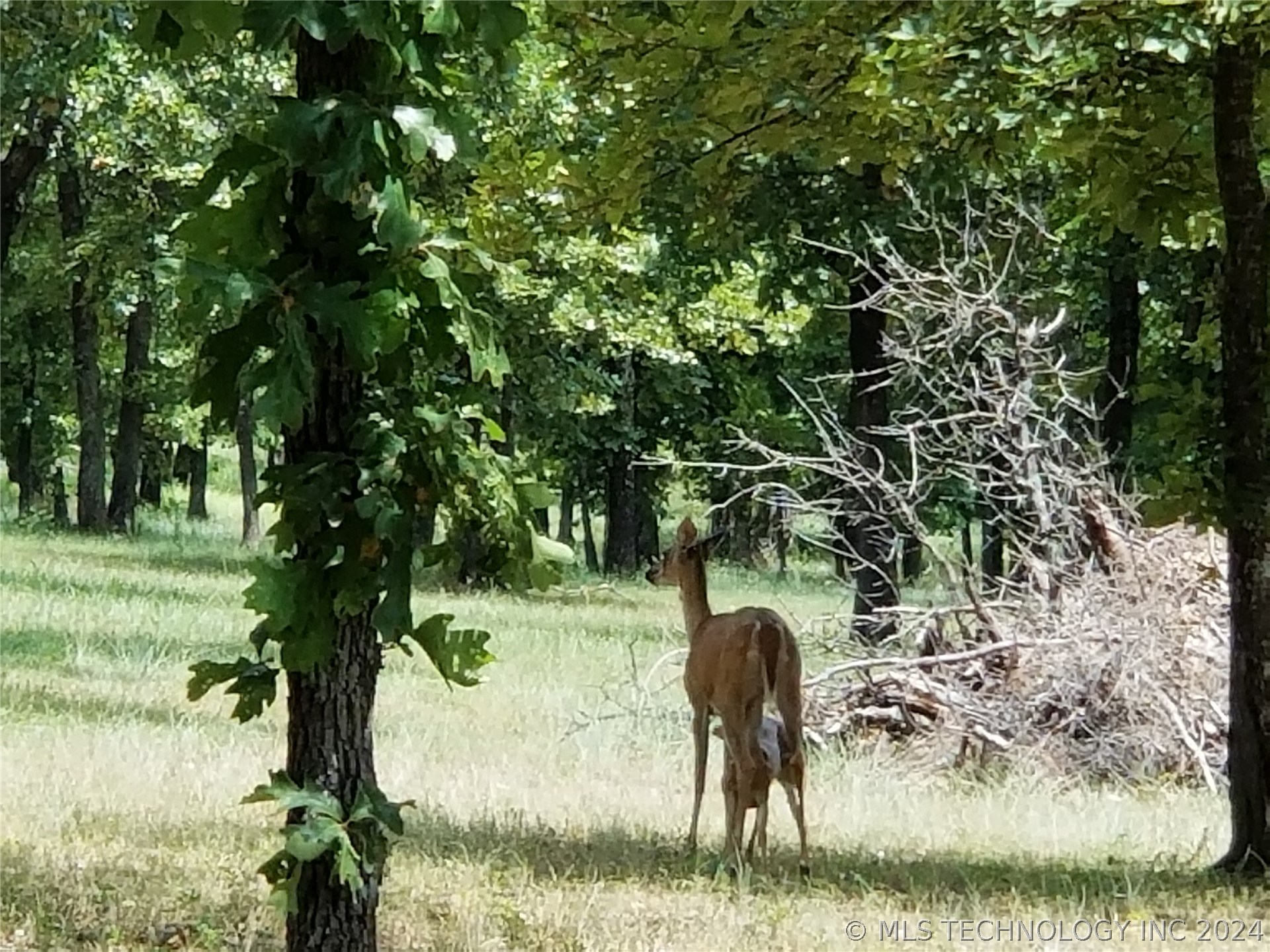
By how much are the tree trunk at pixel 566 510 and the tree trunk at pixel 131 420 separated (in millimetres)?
1875

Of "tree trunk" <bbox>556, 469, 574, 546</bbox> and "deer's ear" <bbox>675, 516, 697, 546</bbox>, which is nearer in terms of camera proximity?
"tree trunk" <bbox>556, 469, 574, 546</bbox>

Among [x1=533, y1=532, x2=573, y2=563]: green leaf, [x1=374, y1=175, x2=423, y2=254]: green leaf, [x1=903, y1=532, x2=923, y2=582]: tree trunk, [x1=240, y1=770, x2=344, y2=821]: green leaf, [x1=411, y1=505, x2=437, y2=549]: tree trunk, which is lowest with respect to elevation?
[x1=240, y1=770, x2=344, y2=821]: green leaf

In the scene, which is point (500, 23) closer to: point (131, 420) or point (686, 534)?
point (686, 534)

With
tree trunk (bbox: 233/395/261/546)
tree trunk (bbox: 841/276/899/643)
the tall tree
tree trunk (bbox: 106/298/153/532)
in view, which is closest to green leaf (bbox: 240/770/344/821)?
the tall tree

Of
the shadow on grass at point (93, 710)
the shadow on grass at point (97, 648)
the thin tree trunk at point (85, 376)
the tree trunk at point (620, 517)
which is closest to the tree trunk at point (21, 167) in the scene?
the thin tree trunk at point (85, 376)

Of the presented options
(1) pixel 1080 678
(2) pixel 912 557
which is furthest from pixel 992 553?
(1) pixel 1080 678

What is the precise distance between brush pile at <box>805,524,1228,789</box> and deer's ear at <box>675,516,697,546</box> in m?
0.47

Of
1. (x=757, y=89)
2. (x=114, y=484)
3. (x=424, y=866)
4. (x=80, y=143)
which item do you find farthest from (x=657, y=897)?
(x=114, y=484)

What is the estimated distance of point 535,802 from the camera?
279 cm

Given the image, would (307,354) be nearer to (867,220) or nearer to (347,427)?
(347,427)

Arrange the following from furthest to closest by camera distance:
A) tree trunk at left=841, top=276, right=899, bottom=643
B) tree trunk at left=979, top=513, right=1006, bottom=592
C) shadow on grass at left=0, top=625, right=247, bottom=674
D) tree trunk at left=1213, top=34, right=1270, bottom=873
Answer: tree trunk at left=979, top=513, right=1006, bottom=592 < tree trunk at left=841, top=276, right=899, bottom=643 < shadow on grass at left=0, top=625, right=247, bottom=674 < tree trunk at left=1213, top=34, right=1270, bottom=873

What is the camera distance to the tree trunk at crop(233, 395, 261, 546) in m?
1.87

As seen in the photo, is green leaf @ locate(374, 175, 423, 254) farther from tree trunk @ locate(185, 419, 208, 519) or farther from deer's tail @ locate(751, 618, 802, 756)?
tree trunk @ locate(185, 419, 208, 519)

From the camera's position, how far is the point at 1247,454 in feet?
8.70
